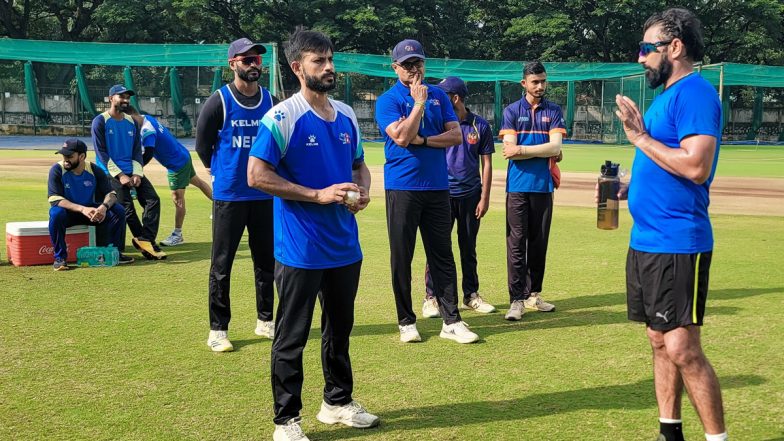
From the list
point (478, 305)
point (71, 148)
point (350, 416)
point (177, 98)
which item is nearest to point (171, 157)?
point (71, 148)

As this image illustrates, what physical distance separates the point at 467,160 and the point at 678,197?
3806mm

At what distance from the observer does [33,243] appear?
30.9 ft

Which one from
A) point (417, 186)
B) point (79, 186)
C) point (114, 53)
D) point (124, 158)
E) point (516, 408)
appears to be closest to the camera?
point (516, 408)

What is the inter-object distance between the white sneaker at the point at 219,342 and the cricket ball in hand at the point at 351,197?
235 centimetres

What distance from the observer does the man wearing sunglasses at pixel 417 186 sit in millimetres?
6230

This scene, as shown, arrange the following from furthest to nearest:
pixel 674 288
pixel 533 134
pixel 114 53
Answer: pixel 114 53
pixel 533 134
pixel 674 288

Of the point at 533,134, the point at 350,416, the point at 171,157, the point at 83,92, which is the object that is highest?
the point at 83,92

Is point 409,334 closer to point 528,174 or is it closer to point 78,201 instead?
point 528,174

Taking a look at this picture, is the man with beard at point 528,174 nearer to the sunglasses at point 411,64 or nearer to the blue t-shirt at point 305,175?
the sunglasses at point 411,64

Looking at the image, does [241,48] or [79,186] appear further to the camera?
[79,186]

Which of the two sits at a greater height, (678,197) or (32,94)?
(32,94)

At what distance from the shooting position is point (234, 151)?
6.11m

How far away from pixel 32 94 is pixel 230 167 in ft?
113

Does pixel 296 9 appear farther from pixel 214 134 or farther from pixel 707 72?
pixel 214 134
